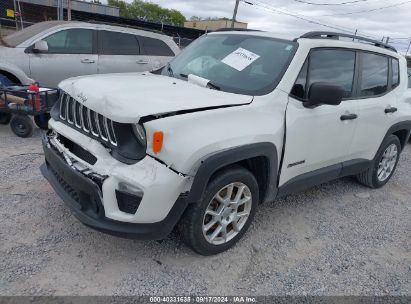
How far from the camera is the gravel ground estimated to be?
9.02 feet

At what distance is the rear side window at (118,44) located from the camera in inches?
284

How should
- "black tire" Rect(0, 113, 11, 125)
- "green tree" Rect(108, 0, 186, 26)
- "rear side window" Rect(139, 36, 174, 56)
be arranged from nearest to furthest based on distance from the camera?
"black tire" Rect(0, 113, 11, 125), "rear side window" Rect(139, 36, 174, 56), "green tree" Rect(108, 0, 186, 26)

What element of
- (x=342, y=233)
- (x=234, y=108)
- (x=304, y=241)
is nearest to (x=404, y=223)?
(x=342, y=233)

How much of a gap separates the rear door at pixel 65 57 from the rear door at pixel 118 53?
0.16m

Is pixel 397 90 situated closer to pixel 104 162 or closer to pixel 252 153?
pixel 252 153

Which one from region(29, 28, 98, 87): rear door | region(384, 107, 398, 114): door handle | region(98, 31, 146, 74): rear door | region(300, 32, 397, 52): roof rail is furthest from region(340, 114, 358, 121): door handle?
region(29, 28, 98, 87): rear door

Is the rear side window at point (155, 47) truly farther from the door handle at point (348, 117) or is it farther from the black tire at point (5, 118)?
the door handle at point (348, 117)

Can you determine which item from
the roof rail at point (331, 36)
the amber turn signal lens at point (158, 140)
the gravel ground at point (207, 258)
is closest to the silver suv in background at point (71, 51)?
the gravel ground at point (207, 258)

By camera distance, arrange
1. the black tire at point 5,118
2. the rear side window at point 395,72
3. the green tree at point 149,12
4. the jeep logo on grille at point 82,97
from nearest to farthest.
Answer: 1. the jeep logo on grille at point 82,97
2. the rear side window at point 395,72
3. the black tire at point 5,118
4. the green tree at point 149,12

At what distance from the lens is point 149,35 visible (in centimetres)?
781

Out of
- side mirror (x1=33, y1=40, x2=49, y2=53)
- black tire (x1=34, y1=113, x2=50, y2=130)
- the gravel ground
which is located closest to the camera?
the gravel ground

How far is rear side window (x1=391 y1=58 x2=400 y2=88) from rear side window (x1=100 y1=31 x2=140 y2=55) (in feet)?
16.1

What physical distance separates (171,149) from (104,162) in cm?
53

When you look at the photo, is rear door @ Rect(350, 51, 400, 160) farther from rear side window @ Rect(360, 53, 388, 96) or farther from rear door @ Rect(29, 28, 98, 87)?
rear door @ Rect(29, 28, 98, 87)
